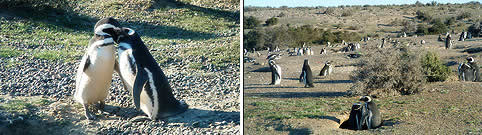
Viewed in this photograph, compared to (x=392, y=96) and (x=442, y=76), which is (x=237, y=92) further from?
(x=442, y=76)

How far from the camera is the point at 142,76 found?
2.51 metres

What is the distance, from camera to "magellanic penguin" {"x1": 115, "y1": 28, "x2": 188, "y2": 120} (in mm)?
2512

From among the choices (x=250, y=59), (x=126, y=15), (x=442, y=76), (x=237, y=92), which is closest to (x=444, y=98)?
(x=442, y=76)

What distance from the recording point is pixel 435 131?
3.22 m

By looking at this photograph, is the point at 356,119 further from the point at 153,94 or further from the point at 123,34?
the point at 123,34

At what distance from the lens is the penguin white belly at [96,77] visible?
2639mm

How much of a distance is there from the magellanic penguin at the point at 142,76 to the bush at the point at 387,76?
8.27 feet

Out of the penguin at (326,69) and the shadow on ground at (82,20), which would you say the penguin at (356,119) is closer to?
the penguin at (326,69)

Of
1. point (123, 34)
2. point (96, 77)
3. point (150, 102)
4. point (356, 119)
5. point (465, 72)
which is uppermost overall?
point (123, 34)

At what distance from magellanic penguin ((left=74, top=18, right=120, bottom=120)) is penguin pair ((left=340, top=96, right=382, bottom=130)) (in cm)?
186

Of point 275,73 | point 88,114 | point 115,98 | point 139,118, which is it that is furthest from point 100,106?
point 275,73

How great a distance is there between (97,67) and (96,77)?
0.26 ft

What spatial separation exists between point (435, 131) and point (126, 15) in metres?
5.64

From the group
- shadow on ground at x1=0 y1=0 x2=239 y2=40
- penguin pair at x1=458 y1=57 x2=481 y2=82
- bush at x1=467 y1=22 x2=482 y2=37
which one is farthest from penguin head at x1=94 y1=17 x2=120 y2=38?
bush at x1=467 y1=22 x2=482 y2=37
